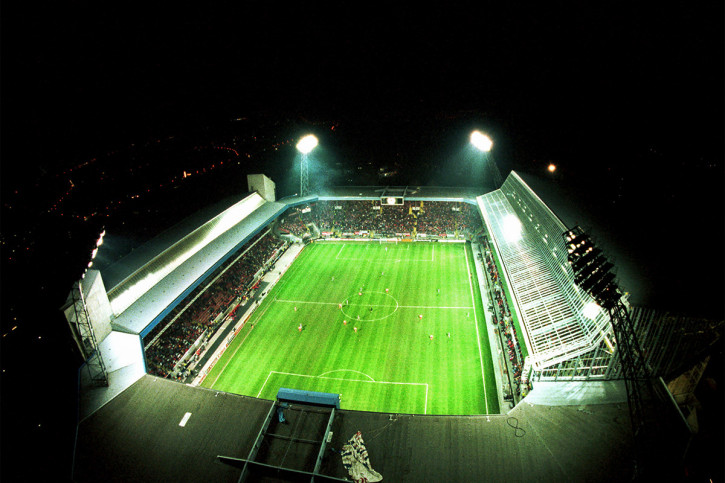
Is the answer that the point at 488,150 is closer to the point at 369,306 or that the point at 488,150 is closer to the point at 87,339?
the point at 369,306

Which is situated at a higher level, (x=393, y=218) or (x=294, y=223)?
(x=393, y=218)

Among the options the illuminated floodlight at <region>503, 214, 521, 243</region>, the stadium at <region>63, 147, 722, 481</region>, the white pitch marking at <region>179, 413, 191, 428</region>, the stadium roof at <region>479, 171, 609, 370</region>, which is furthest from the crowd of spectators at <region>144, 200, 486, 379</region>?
the stadium roof at <region>479, 171, 609, 370</region>

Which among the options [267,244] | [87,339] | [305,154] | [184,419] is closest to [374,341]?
[184,419]

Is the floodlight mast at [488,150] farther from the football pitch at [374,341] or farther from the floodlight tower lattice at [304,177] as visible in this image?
the floodlight tower lattice at [304,177]

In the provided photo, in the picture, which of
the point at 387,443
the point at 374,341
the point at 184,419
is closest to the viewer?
the point at 387,443

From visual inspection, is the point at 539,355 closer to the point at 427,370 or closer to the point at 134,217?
the point at 427,370

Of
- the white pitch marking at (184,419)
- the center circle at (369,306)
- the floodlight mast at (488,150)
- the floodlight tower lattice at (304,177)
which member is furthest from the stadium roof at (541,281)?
the floodlight tower lattice at (304,177)
